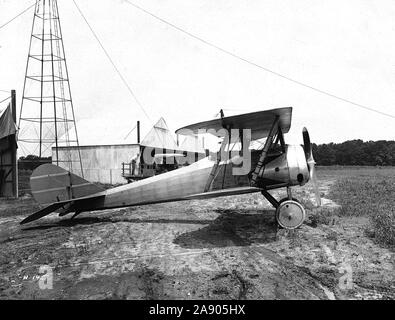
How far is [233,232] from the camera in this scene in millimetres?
8664

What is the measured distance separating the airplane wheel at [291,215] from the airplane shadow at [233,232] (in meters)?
0.40

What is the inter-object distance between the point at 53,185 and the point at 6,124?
34.5 feet

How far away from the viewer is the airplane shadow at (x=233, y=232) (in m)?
7.55

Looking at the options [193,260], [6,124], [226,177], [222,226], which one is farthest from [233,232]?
[6,124]

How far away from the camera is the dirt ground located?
484cm

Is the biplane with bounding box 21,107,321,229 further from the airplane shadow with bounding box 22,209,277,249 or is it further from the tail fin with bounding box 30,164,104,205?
the airplane shadow with bounding box 22,209,277,249

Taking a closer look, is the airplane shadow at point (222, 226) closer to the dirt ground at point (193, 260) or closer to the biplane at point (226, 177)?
the dirt ground at point (193, 260)

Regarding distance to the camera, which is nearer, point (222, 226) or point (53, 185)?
point (222, 226)

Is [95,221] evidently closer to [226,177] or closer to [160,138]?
[226,177]

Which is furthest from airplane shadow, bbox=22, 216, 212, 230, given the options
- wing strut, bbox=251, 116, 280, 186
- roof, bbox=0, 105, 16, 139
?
roof, bbox=0, 105, 16, 139

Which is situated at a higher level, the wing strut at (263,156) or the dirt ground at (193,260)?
the wing strut at (263,156)

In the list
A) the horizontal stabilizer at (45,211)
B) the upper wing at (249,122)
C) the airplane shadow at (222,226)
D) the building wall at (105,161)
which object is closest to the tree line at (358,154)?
the building wall at (105,161)

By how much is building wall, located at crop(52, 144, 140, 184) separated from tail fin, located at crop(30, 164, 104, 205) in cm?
1756
